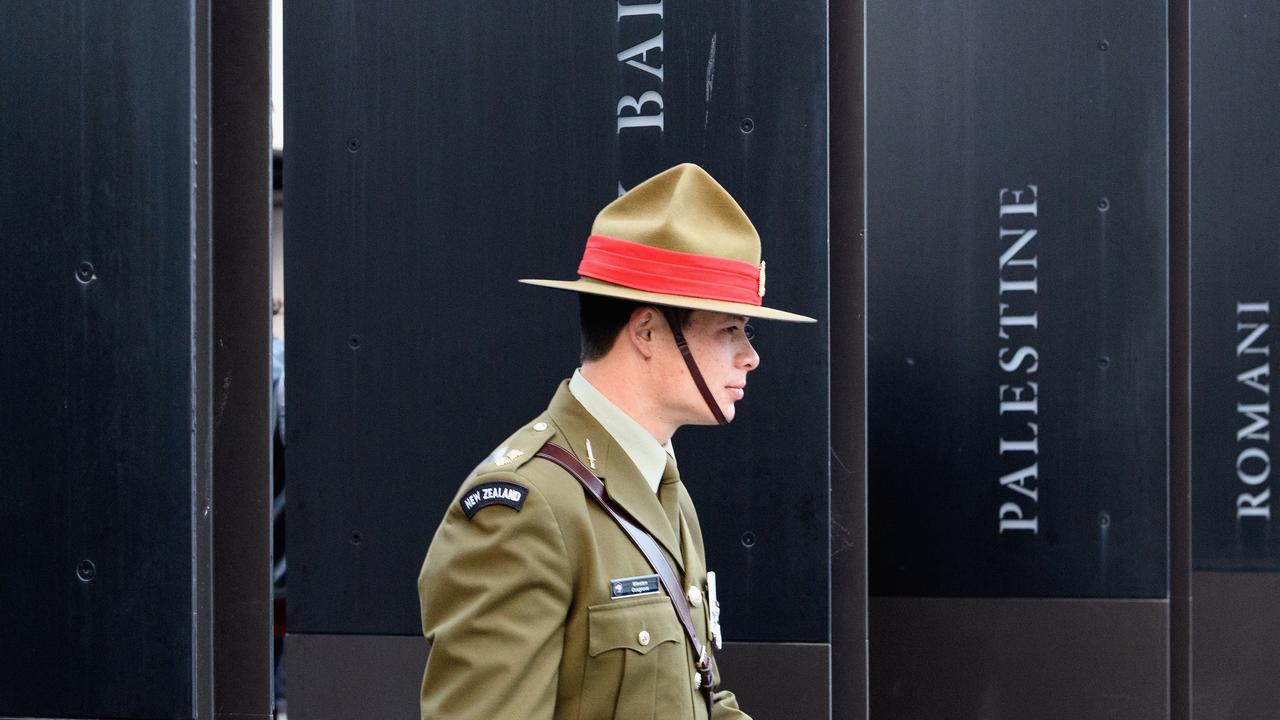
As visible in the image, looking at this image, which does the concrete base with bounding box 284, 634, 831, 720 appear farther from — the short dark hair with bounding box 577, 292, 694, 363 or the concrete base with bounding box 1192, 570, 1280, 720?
the concrete base with bounding box 1192, 570, 1280, 720

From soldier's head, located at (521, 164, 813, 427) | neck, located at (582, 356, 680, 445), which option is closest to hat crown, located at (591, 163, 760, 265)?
soldier's head, located at (521, 164, 813, 427)

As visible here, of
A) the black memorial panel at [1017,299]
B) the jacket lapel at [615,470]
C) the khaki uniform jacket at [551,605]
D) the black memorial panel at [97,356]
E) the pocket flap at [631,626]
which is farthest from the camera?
the black memorial panel at [1017,299]

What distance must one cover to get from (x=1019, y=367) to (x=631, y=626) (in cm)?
275

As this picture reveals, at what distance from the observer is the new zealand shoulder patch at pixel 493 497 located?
183 cm

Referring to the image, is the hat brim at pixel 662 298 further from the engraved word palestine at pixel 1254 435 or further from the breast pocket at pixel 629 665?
the engraved word palestine at pixel 1254 435

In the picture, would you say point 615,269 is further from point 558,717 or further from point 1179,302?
point 1179,302

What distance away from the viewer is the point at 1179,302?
14.3ft

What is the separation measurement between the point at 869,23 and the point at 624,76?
1.72 meters

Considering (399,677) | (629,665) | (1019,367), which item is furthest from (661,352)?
(1019,367)

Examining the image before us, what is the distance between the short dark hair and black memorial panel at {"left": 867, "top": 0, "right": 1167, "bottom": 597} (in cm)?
251

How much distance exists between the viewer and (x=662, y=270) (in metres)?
2.06

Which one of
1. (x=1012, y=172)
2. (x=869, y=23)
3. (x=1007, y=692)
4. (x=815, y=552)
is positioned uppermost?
(x=869, y=23)

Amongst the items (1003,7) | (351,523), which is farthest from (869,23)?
(351,523)

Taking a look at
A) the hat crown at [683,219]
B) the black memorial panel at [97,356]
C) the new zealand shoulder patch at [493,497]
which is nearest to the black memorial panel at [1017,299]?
the black memorial panel at [97,356]
